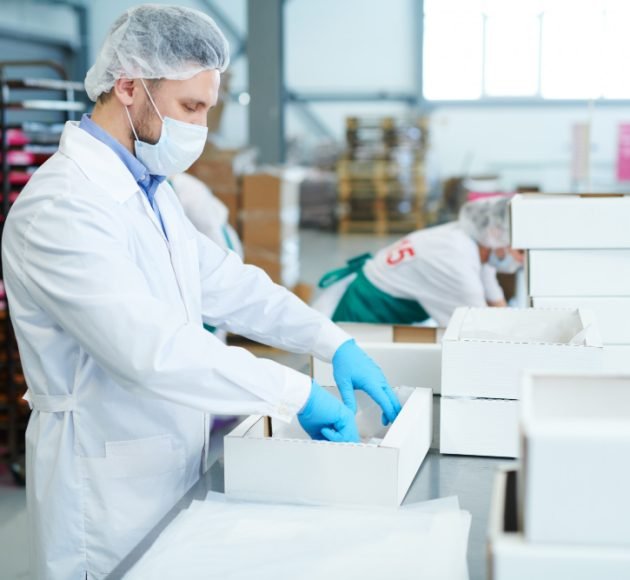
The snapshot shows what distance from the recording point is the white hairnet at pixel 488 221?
10.9ft

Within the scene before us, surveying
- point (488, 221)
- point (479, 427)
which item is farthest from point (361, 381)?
point (488, 221)

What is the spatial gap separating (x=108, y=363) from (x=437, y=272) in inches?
82.8

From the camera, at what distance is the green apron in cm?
354

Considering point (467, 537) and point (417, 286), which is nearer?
point (467, 537)

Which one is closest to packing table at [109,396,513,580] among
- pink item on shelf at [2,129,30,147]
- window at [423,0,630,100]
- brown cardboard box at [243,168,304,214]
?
pink item on shelf at [2,129,30,147]

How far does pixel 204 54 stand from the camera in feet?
5.50

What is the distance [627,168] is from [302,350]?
7815 mm

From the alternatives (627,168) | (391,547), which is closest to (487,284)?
(391,547)

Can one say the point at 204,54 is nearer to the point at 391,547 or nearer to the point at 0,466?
the point at 391,547

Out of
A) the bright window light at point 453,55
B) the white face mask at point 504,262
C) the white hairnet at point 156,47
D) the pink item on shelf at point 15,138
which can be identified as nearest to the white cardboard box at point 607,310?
the white hairnet at point 156,47

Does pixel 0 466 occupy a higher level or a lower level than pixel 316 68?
lower

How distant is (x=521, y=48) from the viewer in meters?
12.8

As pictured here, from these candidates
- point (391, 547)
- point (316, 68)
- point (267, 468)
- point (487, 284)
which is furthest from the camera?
point (316, 68)

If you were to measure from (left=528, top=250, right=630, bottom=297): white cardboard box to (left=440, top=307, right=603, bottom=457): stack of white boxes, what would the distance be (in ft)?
0.83
